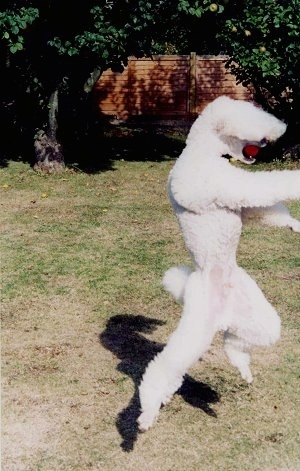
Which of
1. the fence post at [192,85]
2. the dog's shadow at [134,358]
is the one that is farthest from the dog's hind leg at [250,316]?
the fence post at [192,85]

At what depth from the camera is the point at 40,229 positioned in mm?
8656

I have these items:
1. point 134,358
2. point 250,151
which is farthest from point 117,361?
point 250,151

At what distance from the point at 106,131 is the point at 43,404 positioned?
47.1 ft

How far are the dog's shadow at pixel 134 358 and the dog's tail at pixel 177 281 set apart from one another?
37.1 inches

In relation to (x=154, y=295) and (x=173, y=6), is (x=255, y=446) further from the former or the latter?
(x=173, y=6)

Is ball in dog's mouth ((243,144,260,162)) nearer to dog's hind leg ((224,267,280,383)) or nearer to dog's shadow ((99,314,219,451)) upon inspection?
dog's hind leg ((224,267,280,383))

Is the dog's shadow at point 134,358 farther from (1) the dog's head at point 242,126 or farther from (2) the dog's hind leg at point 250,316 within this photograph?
(1) the dog's head at point 242,126

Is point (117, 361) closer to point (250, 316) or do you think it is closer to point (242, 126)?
point (250, 316)

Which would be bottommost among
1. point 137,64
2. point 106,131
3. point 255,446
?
point 106,131

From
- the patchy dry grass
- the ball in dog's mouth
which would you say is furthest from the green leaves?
the ball in dog's mouth

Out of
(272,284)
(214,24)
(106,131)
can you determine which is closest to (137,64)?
(106,131)

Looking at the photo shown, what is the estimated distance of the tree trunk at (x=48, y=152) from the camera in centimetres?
1233

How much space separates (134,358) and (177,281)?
4.66ft

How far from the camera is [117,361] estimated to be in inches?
197
